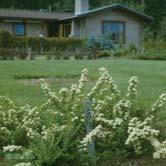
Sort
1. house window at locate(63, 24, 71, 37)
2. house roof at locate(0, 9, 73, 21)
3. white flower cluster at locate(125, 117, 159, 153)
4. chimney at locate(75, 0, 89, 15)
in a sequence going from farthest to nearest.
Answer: house window at locate(63, 24, 71, 37) → house roof at locate(0, 9, 73, 21) → chimney at locate(75, 0, 89, 15) → white flower cluster at locate(125, 117, 159, 153)

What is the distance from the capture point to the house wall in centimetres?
4431

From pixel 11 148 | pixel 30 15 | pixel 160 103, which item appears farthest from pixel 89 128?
pixel 30 15

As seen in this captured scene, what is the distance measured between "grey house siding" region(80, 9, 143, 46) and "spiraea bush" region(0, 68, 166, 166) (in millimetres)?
35881

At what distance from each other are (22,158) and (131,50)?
2904cm

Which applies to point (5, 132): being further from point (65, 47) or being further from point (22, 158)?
point (65, 47)

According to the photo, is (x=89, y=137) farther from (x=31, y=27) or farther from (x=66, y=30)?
(x=66, y=30)

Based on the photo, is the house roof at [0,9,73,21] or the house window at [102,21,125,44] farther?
the house roof at [0,9,73,21]

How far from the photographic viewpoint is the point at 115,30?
4256 centimetres

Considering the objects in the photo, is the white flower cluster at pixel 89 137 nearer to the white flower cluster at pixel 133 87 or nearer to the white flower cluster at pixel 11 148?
the white flower cluster at pixel 11 148

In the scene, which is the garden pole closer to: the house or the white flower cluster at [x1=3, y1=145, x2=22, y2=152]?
the white flower cluster at [x1=3, y1=145, x2=22, y2=152]

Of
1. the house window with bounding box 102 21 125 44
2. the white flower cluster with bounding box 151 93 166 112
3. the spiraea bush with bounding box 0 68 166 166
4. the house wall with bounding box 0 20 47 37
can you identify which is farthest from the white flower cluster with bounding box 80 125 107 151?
the house wall with bounding box 0 20 47 37

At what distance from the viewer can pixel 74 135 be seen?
5113 mm

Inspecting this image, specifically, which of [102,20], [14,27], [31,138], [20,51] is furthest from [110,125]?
[14,27]

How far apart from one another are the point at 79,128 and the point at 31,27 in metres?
40.4
